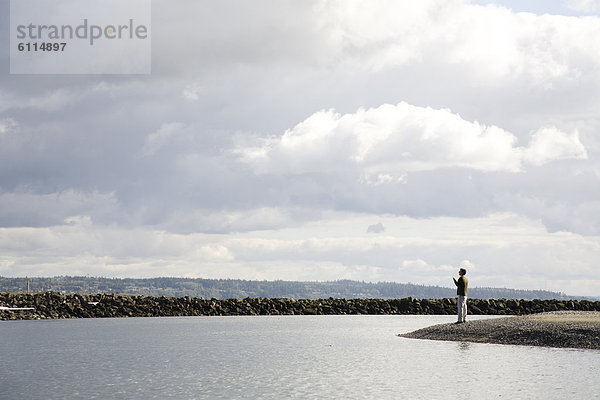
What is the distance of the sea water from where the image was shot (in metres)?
A: 20.1

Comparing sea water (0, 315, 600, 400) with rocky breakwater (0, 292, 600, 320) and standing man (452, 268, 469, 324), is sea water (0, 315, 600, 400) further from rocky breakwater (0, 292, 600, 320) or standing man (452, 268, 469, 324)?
rocky breakwater (0, 292, 600, 320)

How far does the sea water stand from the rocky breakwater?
24716 mm

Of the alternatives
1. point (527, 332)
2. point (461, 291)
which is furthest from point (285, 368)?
point (461, 291)

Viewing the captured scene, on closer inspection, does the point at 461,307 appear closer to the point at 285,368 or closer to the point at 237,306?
the point at 285,368

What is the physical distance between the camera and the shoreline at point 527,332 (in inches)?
1264

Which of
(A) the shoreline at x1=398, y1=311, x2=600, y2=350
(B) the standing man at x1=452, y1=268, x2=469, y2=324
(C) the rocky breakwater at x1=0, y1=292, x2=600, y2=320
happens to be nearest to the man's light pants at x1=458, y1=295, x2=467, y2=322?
(B) the standing man at x1=452, y1=268, x2=469, y2=324

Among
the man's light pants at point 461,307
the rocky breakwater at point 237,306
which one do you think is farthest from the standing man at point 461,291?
the rocky breakwater at point 237,306

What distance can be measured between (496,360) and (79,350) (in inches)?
688

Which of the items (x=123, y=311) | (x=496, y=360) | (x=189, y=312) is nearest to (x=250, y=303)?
(x=189, y=312)

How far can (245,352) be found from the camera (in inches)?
1222

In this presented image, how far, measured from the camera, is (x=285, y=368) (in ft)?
83.0

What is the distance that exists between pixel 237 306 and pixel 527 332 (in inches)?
1467

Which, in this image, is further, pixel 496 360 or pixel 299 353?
pixel 299 353

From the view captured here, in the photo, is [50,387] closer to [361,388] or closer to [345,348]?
[361,388]
